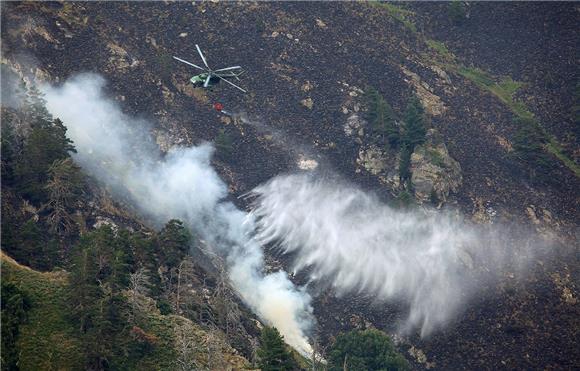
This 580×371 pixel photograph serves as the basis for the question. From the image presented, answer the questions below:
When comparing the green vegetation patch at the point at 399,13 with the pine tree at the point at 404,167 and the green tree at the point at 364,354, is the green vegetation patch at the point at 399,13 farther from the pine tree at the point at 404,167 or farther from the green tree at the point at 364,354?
the green tree at the point at 364,354

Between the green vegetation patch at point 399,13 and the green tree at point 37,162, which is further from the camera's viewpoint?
the green vegetation patch at point 399,13

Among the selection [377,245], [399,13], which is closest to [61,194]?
[377,245]

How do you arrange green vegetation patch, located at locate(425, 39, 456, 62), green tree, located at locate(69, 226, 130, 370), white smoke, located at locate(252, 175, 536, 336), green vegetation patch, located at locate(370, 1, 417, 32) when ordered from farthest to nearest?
green vegetation patch, located at locate(370, 1, 417, 32)
green vegetation patch, located at locate(425, 39, 456, 62)
white smoke, located at locate(252, 175, 536, 336)
green tree, located at locate(69, 226, 130, 370)

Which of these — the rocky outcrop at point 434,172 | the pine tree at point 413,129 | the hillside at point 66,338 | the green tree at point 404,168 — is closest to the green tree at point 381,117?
the pine tree at point 413,129

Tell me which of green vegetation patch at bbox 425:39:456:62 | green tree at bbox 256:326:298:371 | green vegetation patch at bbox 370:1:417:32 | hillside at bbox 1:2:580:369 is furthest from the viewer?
green vegetation patch at bbox 370:1:417:32

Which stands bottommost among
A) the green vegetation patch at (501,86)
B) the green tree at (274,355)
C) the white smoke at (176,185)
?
the white smoke at (176,185)

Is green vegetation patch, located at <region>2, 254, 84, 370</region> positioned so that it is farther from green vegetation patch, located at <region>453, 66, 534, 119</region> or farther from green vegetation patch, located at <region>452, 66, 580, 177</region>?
green vegetation patch, located at <region>453, 66, 534, 119</region>

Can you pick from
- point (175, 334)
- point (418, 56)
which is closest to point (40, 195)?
point (175, 334)

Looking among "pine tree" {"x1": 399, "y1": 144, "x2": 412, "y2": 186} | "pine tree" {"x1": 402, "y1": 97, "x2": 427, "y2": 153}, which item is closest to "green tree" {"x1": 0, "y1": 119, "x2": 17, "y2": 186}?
"pine tree" {"x1": 399, "y1": 144, "x2": 412, "y2": 186}
